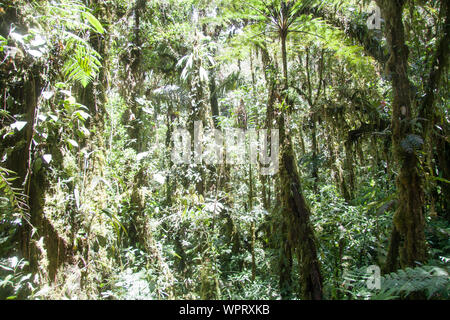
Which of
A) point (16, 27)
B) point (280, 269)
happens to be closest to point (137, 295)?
point (280, 269)

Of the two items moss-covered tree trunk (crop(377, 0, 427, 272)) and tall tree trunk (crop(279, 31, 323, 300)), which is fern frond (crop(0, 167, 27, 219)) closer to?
tall tree trunk (crop(279, 31, 323, 300))

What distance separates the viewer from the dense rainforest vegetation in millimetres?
2336

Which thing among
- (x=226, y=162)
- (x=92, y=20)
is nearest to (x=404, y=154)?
(x=92, y=20)

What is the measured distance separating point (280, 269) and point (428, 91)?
112 inches

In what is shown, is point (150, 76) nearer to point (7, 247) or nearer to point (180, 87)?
point (180, 87)

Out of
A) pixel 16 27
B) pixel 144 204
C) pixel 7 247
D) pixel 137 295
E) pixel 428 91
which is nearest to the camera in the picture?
pixel 16 27

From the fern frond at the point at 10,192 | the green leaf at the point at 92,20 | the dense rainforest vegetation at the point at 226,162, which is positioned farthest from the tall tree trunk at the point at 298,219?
the fern frond at the point at 10,192

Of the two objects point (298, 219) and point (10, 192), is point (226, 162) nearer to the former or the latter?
point (298, 219)

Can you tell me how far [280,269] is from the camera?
380 centimetres

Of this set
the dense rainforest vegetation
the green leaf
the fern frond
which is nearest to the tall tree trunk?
the dense rainforest vegetation

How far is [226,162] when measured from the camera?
17.8ft

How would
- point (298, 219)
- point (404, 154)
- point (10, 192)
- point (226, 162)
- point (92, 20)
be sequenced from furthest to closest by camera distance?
point (226, 162) < point (298, 219) < point (404, 154) < point (92, 20) < point (10, 192)

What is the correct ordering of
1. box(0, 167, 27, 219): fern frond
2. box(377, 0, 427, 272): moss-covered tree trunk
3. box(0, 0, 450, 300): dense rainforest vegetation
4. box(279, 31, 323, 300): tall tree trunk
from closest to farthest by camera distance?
1. box(0, 167, 27, 219): fern frond
2. box(0, 0, 450, 300): dense rainforest vegetation
3. box(377, 0, 427, 272): moss-covered tree trunk
4. box(279, 31, 323, 300): tall tree trunk

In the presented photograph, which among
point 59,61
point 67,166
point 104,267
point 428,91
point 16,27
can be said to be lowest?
point 104,267
